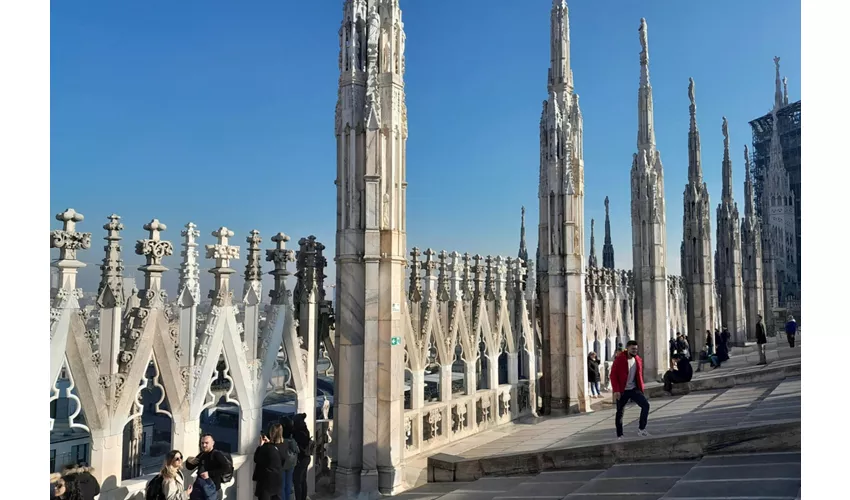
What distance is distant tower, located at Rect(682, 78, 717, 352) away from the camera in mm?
24828

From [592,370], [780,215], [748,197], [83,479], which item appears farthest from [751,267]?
[83,479]

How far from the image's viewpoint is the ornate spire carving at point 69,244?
19.1 feet

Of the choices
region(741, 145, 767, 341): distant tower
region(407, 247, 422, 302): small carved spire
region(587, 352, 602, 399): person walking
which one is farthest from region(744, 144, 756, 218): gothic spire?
region(407, 247, 422, 302): small carved spire

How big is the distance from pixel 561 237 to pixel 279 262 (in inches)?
327

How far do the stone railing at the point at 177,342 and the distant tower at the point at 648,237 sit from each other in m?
13.9

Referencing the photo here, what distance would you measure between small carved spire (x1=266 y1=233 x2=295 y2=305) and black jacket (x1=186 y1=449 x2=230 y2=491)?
248cm

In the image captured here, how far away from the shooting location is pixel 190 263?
7254 mm

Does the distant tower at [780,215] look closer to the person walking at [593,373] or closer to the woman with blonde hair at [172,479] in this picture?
the person walking at [593,373]

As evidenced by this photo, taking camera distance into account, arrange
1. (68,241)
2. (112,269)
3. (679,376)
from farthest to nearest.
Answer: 1. (679,376)
2. (112,269)
3. (68,241)

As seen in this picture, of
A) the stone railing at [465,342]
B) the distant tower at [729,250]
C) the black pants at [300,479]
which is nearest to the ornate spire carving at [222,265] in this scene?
the black pants at [300,479]

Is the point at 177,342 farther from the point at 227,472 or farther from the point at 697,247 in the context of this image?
the point at 697,247
